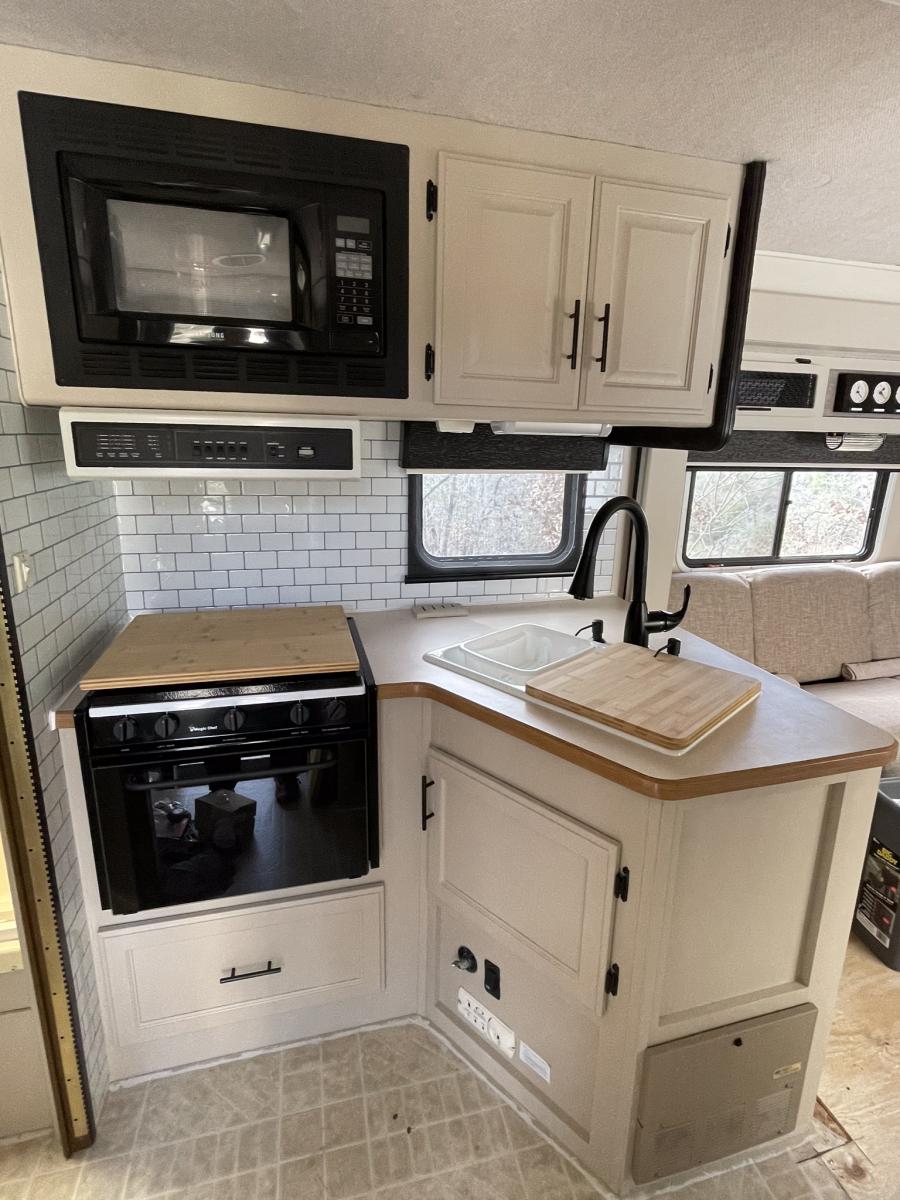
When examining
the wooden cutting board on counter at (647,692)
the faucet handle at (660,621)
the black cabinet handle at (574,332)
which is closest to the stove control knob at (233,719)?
the wooden cutting board on counter at (647,692)

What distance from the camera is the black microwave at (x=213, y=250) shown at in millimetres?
1351

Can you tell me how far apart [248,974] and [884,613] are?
3.32 meters

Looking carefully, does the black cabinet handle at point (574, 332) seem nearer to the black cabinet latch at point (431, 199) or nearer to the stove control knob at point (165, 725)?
the black cabinet latch at point (431, 199)

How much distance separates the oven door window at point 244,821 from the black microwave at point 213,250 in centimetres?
91

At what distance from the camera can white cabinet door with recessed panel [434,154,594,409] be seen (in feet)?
5.16

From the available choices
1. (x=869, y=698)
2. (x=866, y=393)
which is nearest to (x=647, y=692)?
(x=866, y=393)

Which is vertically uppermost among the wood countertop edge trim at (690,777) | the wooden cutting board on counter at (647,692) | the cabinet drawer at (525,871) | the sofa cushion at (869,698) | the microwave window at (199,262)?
the microwave window at (199,262)

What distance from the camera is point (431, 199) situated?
1548 millimetres

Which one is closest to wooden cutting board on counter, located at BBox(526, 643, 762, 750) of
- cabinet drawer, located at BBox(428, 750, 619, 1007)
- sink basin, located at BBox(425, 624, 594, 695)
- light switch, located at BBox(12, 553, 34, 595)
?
sink basin, located at BBox(425, 624, 594, 695)

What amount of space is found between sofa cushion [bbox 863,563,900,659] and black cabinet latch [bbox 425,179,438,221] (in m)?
A: 2.96

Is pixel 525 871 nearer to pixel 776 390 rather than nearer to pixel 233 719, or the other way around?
pixel 233 719

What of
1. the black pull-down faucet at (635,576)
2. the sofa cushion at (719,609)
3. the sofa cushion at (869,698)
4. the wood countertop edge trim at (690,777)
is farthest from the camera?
the sofa cushion at (719,609)

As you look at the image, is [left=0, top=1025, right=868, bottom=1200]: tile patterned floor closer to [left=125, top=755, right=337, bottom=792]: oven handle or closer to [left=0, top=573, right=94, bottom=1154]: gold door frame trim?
[left=0, top=573, right=94, bottom=1154]: gold door frame trim

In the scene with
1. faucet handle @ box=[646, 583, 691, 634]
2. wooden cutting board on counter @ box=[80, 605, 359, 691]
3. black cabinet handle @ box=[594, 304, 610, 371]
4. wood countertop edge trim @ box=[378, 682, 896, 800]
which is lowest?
wood countertop edge trim @ box=[378, 682, 896, 800]
